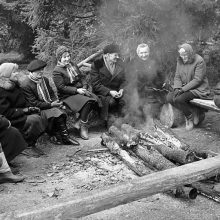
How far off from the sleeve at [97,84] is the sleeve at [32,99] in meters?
1.27

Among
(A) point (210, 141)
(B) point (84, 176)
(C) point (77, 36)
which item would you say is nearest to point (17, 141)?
(B) point (84, 176)

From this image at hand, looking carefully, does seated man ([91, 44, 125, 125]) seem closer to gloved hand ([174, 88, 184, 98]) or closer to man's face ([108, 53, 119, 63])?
man's face ([108, 53, 119, 63])

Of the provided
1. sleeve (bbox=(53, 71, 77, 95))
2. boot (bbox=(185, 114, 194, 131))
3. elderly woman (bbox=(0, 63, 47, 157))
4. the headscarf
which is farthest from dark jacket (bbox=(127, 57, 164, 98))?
the headscarf

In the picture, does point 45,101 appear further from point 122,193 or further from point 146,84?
point 122,193

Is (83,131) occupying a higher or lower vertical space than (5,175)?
lower

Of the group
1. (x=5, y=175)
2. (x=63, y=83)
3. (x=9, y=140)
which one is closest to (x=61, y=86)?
(x=63, y=83)

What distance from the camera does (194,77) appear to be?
669 cm

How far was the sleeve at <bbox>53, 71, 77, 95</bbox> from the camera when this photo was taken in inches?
253

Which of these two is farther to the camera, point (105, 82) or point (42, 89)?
point (105, 82)

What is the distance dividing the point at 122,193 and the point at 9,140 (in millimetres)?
2416

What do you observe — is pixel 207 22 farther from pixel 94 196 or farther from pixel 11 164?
pixel 94 196

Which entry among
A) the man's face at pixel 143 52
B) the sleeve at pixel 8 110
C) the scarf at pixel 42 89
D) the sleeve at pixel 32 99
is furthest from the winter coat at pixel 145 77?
the sleeve at pixel 8 110

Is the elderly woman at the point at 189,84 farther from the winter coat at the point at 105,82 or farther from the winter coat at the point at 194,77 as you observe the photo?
the winter coat at the point at 105,82

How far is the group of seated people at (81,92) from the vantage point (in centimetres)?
529
